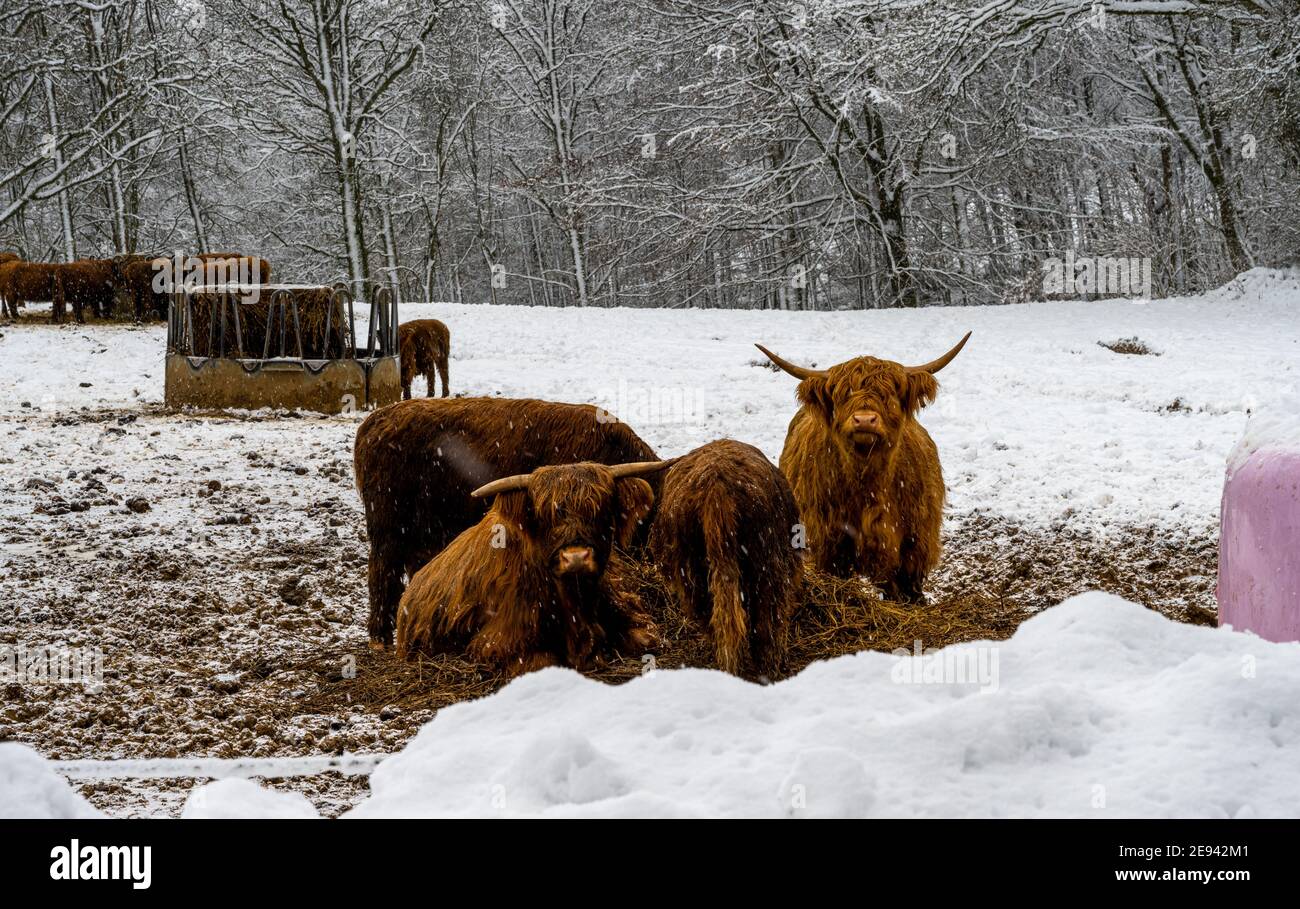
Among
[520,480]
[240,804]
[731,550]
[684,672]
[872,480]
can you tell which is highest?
[520,480]

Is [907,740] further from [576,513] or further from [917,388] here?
[917,388]

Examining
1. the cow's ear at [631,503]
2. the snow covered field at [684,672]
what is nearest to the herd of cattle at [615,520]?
the cow's ear at [631,503]

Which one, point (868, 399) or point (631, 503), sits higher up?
point (868, 399)

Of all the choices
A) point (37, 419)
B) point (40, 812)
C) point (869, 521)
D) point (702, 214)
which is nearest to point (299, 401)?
point (37, 419)

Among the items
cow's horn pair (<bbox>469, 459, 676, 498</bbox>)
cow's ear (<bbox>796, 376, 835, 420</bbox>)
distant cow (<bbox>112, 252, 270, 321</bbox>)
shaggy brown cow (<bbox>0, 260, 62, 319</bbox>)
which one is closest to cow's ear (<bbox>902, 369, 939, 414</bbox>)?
cow's ear (<bbox>796, 376, 835, 420</bbox>)

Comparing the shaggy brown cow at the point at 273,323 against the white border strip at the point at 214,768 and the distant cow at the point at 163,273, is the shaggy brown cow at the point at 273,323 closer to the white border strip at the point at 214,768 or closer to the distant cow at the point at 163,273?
the distant cow at the point at 163,273

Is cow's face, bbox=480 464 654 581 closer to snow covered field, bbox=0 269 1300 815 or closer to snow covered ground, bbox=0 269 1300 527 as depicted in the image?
snow covered field, bbox=0 269 1300 815

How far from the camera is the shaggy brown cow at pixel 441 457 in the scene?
17.0 ft

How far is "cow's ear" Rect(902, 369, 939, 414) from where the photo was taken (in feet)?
17.9

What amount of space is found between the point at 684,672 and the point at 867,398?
244 cm

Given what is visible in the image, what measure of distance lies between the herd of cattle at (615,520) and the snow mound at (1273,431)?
125 cm

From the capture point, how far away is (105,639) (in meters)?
5.49

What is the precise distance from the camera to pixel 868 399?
17.3ft

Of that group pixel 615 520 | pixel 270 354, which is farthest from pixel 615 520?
pixel 270 354
